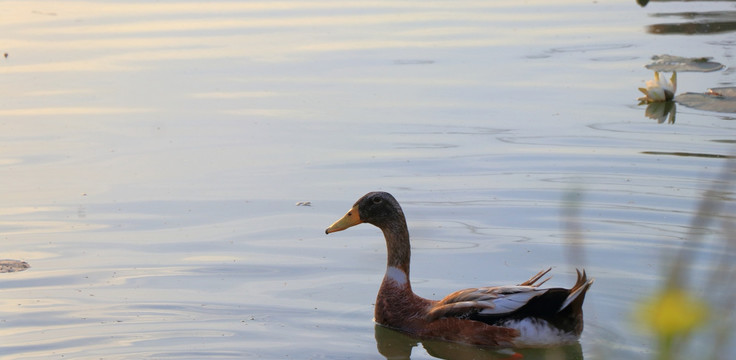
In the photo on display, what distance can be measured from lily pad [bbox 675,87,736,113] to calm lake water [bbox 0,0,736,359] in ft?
0.39

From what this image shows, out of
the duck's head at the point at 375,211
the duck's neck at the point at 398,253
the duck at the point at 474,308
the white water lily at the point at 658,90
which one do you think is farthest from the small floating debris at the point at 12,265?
the white water lily at the point at 658,90

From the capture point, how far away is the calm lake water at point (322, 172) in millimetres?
6059

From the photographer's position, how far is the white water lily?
1044cm

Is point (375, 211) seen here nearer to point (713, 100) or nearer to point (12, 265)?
point (12, 265)

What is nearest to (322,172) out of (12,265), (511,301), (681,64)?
(12,265)

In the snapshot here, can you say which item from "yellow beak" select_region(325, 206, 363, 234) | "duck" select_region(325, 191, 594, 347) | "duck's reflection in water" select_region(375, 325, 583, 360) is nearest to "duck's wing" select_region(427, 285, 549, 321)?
"duck" select_region(325, 191, 594, 347)

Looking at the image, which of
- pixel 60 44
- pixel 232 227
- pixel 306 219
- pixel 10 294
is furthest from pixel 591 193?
pixel 60 44

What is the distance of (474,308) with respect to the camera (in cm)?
563

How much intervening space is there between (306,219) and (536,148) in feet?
8.07

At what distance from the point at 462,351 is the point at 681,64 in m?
6.76

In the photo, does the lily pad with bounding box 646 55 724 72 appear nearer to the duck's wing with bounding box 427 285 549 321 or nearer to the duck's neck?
the duck's neck

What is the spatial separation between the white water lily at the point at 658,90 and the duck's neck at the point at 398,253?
4.90m

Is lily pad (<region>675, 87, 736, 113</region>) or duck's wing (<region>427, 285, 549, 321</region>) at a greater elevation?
lily pad (<region>675, 87, 736, 113</region>)

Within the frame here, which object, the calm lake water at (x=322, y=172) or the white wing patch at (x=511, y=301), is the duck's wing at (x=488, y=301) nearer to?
the white wing patch at (x=511, y=301)
